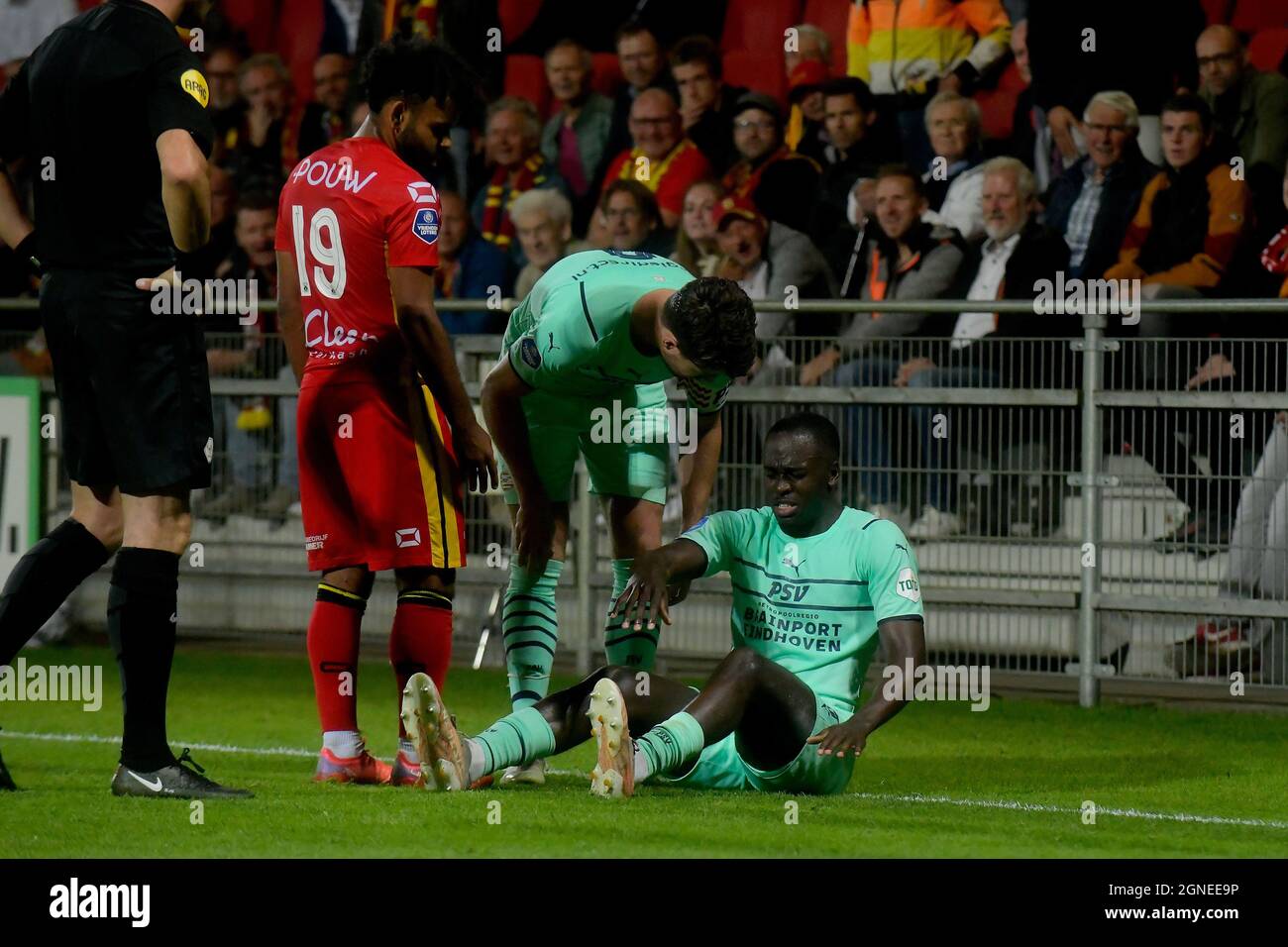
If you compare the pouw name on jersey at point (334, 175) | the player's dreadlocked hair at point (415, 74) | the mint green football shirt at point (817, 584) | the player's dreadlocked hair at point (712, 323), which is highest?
the player's dreadlocked hair at point (415, 74)

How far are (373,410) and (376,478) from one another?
221mm

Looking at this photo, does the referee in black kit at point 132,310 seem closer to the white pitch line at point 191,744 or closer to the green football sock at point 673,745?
the green football sock at point 673,745

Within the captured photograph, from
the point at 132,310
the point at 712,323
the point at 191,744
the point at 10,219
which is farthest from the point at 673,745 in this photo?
the point at 191,744

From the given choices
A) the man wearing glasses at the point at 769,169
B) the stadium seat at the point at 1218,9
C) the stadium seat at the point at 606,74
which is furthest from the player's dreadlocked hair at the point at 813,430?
the stadium seat at the point at 606,74

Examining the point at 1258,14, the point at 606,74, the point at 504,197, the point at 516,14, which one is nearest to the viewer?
the point at 1258,14

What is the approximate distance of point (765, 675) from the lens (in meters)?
6.04

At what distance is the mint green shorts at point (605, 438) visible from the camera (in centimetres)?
678

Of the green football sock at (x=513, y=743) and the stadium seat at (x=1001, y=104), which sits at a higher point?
the stadium seat at (x=1001, y=104)

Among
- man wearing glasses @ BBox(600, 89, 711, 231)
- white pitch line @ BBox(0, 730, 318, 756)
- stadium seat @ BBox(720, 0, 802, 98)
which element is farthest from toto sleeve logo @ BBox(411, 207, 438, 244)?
stadium seat @ BBox(720, 0, 802, 98)

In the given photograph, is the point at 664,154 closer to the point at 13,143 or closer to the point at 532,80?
the point at 532,80

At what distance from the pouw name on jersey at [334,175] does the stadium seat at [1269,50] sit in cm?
637
